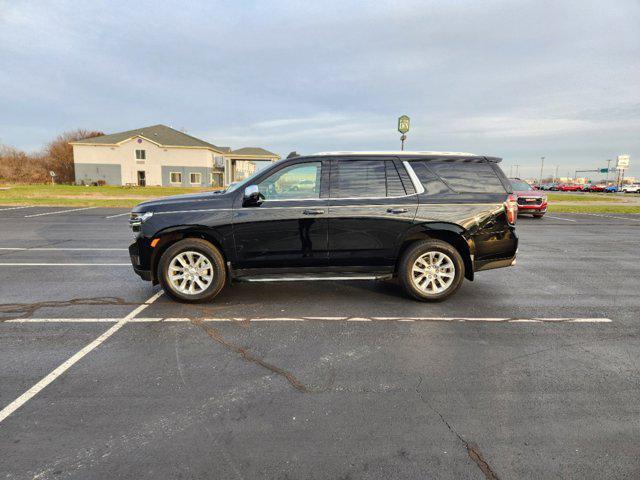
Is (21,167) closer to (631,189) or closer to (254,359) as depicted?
(254,359)

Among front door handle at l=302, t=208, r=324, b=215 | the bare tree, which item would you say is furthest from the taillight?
the bare tree

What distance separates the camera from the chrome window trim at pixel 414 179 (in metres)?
5.57

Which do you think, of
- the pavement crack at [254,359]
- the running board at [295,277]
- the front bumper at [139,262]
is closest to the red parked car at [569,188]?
the running board at [295,277]

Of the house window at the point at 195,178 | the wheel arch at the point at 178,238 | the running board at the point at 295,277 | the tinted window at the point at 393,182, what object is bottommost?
the running board at the point at 295,277

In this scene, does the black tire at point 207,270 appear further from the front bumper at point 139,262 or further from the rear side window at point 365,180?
the rear side window at point 365,180

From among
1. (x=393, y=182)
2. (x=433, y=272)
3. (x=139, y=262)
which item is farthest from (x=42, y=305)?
(x=433, y=272)

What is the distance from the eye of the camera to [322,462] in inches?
95.2

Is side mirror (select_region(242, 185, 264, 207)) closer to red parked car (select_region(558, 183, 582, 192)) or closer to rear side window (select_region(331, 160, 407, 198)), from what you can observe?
rear side window (select_region(331, 160, 407, 198))

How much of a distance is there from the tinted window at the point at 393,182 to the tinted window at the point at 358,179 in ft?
0.21

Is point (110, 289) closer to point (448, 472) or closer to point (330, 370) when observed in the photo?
point (330, 370)

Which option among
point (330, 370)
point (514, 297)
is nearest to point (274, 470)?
point (330, 370)

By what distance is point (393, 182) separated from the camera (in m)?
5.59

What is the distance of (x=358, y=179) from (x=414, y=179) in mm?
783

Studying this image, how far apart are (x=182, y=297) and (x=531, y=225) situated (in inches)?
542
